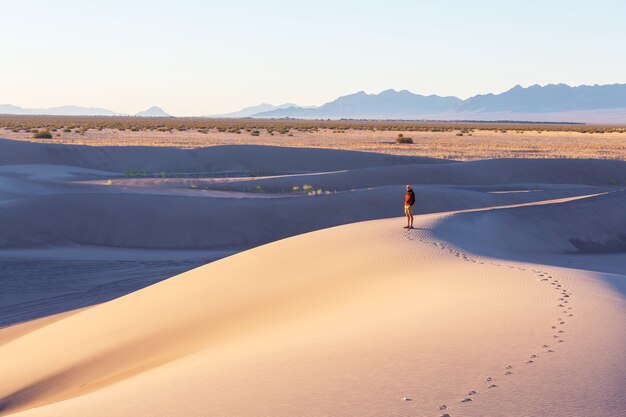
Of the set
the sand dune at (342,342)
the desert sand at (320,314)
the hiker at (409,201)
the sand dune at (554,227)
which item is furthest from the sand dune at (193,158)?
the sand dune at (342,342)

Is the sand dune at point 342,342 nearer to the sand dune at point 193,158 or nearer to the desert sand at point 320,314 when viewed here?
the desert sand at point 320,314

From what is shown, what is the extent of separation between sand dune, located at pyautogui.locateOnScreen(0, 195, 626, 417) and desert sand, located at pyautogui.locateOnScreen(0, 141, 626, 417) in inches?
1.2

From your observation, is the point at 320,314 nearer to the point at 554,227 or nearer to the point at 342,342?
the point at 342,342

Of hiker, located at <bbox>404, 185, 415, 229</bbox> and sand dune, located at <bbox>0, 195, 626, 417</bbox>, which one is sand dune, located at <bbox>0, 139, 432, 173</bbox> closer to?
hiker, located at <bbox>404, 185, 415, 229</bbox>

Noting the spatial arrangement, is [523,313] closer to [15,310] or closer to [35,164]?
[15,310]

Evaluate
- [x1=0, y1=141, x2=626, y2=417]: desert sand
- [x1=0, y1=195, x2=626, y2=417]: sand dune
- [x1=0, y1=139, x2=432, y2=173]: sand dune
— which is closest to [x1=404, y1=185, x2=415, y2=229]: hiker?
[x1=0, y1=141, x2=626, y2=417]: desert sand

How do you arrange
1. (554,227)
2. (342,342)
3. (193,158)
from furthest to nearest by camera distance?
(193,158) → (554,227) → (342,342)

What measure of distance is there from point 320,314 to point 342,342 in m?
2.31

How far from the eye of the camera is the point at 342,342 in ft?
26.2

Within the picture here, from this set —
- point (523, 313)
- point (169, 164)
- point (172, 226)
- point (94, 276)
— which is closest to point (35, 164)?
point (169, 164)

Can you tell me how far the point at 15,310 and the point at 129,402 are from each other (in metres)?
9.59

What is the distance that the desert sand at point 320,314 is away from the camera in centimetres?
622

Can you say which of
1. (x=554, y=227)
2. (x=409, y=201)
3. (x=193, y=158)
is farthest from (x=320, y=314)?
(x=193, y=158)

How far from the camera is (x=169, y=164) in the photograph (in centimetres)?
4988
